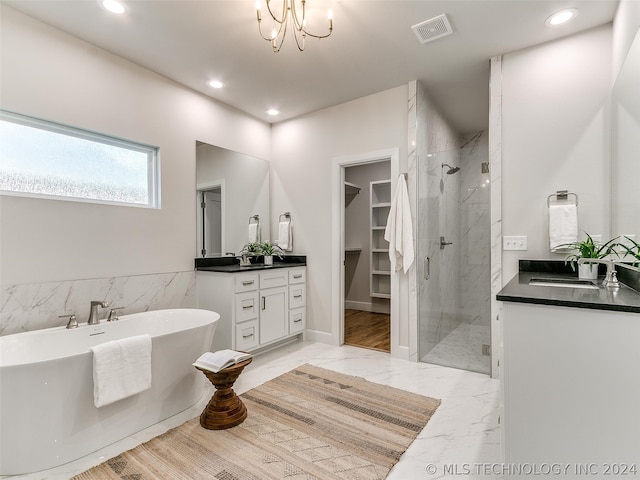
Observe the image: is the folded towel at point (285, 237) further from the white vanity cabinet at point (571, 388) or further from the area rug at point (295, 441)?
the white vanity cabinet at point (571, 388)

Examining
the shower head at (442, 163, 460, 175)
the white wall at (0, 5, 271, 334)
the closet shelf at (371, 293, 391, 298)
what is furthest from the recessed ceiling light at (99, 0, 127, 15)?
the closet shelf at (371, 293, 391, 298)

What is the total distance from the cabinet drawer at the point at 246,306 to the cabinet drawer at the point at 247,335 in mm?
59

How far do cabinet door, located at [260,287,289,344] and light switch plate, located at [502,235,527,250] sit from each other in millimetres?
2185

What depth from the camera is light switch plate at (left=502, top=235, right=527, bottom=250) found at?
2543mm

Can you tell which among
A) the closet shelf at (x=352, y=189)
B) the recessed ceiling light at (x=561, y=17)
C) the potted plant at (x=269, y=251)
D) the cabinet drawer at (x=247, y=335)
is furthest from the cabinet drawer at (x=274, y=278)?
the recessed ceiling light at (x=561, y=17)

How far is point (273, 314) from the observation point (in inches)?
131

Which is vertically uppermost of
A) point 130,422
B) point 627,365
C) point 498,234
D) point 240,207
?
point 240,207

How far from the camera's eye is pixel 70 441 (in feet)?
5.47

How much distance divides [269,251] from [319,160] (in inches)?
48.5

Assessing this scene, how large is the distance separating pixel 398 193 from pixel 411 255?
2.05 ft

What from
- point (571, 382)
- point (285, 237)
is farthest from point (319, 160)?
point (571, 382)

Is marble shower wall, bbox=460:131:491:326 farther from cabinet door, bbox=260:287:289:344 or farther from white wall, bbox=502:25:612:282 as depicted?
cabinet door, bbox=260:287:289:344

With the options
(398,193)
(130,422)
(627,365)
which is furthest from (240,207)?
(627,365)

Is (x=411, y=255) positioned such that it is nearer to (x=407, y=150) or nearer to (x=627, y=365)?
(x=407, y=150)
